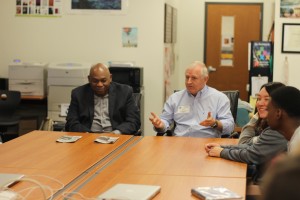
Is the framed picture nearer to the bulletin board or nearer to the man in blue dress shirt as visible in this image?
the bulletin board

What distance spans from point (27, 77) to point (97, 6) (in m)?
1.36

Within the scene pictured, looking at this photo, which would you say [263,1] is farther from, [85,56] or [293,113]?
[293,113]

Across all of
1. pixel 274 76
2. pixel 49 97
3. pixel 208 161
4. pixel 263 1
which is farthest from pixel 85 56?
pixel 208 161

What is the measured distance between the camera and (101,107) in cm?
438

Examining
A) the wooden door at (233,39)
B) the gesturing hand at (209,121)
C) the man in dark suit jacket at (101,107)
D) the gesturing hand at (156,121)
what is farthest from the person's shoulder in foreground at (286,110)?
the wooden door at (233,39)

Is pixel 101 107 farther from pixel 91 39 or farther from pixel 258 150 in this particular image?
pixel 91 39

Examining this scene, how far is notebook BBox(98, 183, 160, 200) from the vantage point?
76.5 inches

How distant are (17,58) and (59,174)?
4675 mm

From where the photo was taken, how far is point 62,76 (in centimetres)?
620

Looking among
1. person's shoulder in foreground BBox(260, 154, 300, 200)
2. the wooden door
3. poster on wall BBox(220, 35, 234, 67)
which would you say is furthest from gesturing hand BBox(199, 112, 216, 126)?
poster on wall BBox(220, 35, 234, 67)

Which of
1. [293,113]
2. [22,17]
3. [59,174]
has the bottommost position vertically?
[59,174]

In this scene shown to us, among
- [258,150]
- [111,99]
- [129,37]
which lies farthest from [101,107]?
[129,37]

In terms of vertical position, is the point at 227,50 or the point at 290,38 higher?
the point at 290,38

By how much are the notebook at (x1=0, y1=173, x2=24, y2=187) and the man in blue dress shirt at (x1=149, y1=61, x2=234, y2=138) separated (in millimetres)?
1965
